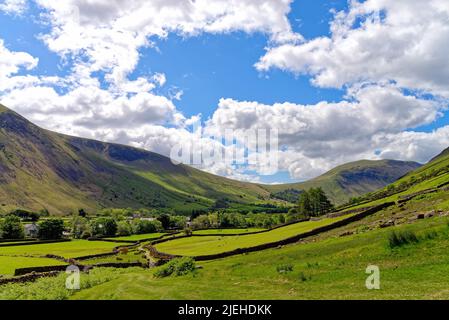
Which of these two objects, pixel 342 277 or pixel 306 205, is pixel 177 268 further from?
pixel 306 205

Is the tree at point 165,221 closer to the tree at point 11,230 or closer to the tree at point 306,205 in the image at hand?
the tree at point 11,230

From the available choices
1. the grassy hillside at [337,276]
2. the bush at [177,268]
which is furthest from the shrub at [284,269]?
the bush at [177,268]

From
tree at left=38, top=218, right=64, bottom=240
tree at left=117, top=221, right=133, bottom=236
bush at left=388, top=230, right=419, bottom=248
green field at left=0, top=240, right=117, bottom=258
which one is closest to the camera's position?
bush at left=388, top=230, right=419, bottom=248

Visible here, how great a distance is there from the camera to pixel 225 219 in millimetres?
188125

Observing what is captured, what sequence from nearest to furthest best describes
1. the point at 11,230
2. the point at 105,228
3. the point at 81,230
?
the point at 11,230
the point at 105,228
the point at 81,230

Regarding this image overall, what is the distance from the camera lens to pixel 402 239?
109 ft

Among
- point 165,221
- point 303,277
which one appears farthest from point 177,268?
point 165,221

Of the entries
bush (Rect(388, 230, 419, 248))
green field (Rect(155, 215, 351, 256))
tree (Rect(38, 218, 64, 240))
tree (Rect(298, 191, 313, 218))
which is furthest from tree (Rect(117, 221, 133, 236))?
bush (Rect(388, 230, 419, 248))

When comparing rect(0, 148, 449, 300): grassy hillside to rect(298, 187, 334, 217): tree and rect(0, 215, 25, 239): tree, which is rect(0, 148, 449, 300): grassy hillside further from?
rect(0, 215, 25, 239): tree

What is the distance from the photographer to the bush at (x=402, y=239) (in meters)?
32.9

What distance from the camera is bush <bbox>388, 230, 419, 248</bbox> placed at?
32.9 m
